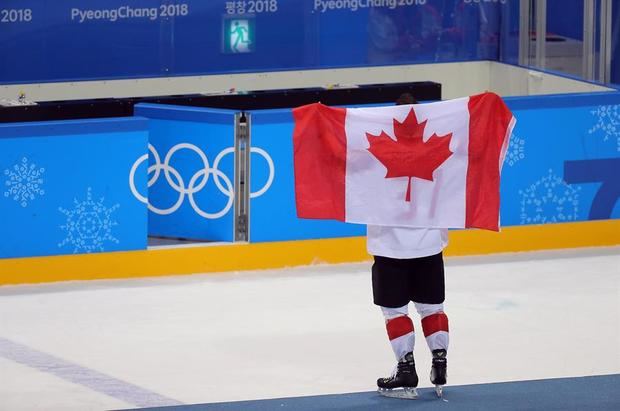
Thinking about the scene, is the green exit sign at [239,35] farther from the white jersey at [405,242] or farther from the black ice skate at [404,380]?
the black ice skate at [404,380]

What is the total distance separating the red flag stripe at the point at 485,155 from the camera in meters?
10.2

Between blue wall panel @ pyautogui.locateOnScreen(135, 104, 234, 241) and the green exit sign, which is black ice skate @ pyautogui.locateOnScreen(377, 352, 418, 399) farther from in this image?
the green exit sign

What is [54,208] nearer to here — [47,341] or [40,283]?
[40,283]

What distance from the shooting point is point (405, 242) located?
9.83 meters

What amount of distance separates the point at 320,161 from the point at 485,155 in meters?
1.03

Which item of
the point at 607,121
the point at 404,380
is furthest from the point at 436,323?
the point at 607,121

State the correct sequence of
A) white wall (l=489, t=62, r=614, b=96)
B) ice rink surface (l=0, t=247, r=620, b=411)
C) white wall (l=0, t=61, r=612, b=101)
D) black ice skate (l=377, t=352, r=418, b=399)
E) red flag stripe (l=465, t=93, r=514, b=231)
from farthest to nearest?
1. white wall (l=0, t=61, r=612, b=101)
2. white wall (l=489, t=62, r=614, b=96)
3. ice rink surface (l=0, t=247, r=620, b=411)
4. red flag stripe (l=465, t=93, r=514, b=231)
5. black ice skate (l=377, t=352, r=418, b=399)

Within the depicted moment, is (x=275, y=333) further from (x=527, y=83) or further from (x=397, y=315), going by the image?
(x=527, y=83)

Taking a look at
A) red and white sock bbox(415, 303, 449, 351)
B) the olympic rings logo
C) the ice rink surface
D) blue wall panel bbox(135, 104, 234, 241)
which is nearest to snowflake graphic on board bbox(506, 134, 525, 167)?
the ice rink surface

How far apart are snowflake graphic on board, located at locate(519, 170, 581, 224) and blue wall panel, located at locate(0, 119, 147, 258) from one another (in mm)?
3382

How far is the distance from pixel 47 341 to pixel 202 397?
71.5 inches

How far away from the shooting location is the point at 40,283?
13109 mm

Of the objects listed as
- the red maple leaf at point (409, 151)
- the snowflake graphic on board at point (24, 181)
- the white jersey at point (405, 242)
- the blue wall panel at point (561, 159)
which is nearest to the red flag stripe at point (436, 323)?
the white jersey at point (405, 242)

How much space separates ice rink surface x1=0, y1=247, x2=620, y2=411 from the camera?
1051cm
